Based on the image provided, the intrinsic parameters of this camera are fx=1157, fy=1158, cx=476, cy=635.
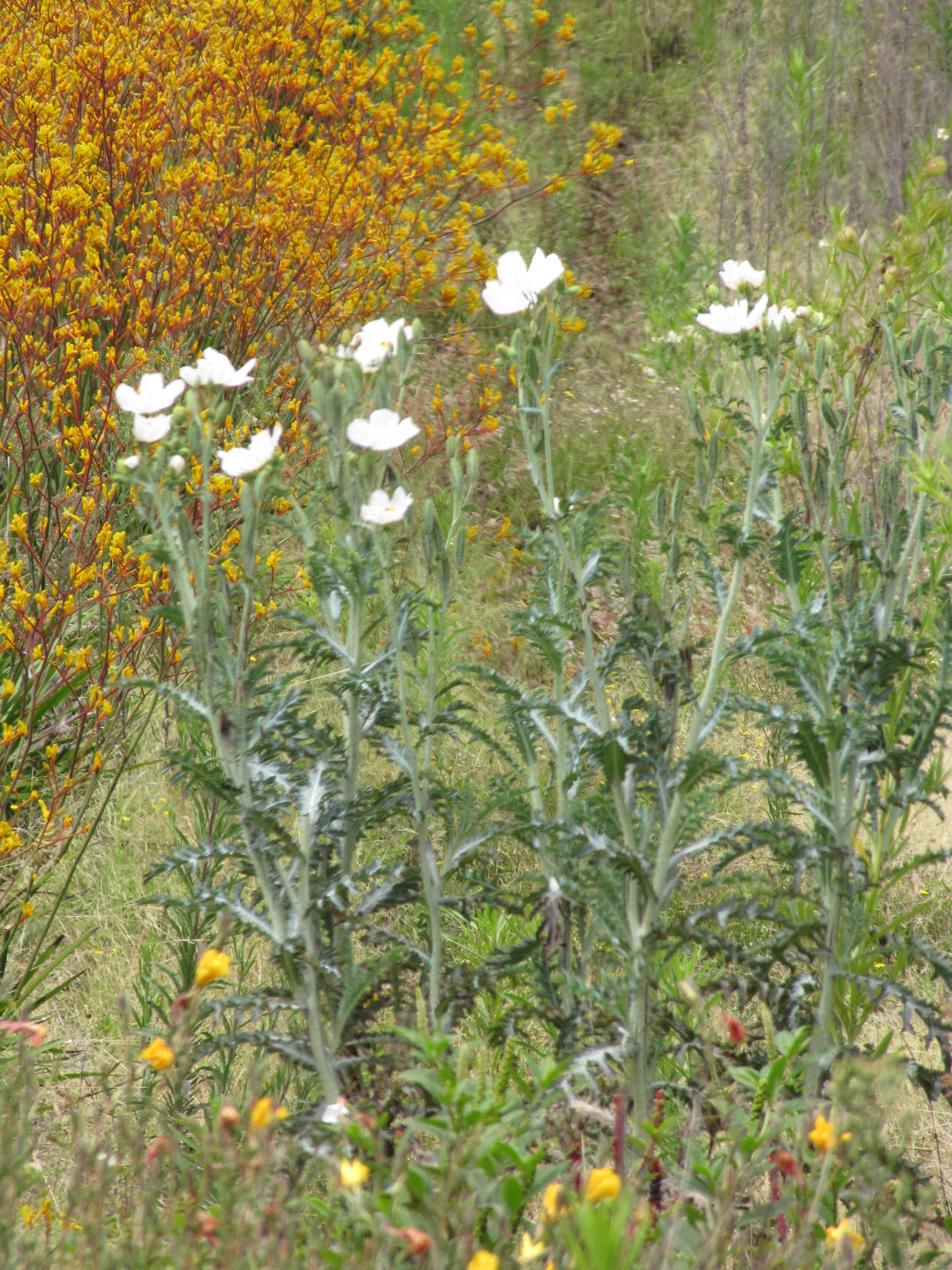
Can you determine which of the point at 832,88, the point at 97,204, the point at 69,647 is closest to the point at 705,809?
the point at 69,647

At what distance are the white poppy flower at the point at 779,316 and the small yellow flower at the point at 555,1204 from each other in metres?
1.35

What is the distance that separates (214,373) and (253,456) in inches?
8.2

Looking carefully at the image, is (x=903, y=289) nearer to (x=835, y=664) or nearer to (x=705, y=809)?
(x=835, y=664)

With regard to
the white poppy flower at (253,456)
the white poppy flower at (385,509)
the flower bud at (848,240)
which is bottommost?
the white poppy flower at (385,509)

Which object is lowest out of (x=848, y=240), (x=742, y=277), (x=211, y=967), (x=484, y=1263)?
(x=484, y=1263)

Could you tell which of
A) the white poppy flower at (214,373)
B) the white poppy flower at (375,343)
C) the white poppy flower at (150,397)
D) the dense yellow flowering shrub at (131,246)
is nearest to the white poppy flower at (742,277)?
the white poppy flower at (375,343)

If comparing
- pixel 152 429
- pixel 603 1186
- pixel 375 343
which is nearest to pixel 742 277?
pixel 375 343

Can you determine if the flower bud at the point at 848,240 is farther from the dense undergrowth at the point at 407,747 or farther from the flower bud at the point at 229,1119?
the flower bud at the point at 229,1119

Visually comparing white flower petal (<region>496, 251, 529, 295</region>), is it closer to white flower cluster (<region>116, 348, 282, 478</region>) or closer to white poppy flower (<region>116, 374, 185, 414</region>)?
white flower cluster (<region>116, 348, 282, 478</region>)

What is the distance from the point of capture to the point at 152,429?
171 cm

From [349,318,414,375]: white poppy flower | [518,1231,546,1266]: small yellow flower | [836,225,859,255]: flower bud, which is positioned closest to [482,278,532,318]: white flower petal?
[349,318,414,375]: white poppy flower

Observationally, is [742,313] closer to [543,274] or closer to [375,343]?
[543,274]

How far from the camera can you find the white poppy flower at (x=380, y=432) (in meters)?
1.67

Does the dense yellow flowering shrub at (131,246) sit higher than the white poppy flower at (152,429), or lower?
higher
